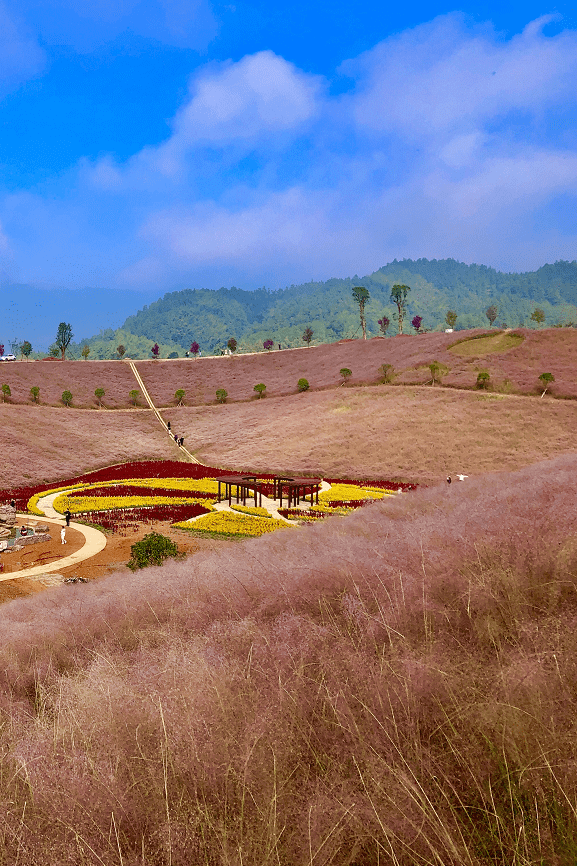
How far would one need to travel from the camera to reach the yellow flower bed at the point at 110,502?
1124 inches

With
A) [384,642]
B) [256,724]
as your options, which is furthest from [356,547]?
[256,724]

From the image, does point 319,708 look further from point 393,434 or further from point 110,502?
point 393,434

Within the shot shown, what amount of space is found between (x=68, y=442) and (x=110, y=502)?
893 inches

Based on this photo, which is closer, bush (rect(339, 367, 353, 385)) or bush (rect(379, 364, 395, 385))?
bush (rect(379, 364, 395, 385))

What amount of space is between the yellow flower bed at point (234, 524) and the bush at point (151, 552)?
686 cm

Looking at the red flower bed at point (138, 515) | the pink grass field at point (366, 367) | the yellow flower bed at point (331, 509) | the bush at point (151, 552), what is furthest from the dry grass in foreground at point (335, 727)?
the pink grass field at point (366, 367)

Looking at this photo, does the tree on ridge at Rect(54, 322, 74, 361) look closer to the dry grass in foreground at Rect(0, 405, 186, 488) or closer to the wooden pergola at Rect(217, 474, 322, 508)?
the dry grass in foreground at Rect(0, 405, 186, 488)

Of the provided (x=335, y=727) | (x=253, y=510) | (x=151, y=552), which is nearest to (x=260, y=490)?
(x=253, y=510)

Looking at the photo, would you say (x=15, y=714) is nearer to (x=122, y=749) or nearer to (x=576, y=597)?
(x=122, y=749)

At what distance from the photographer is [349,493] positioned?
3306 centimetres

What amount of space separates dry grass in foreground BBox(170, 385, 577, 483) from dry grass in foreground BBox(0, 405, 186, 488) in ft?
16.3

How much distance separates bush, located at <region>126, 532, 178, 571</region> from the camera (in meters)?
15.2

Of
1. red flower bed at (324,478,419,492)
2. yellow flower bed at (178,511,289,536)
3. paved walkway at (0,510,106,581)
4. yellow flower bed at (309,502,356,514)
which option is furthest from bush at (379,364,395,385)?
paved walkway at (0,510,106,581)

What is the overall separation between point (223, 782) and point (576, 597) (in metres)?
3.44
